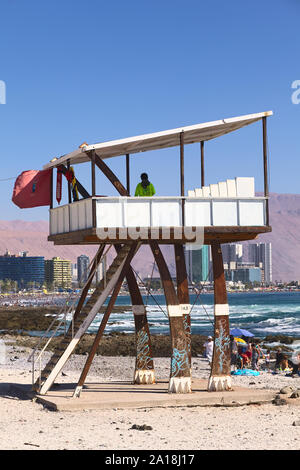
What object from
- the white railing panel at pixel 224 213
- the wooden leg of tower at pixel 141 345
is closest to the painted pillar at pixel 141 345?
the wooden leg of tower at pixel 141 345

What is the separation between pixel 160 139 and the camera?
2281 centimetres

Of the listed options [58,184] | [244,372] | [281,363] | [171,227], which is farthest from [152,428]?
[281,363]

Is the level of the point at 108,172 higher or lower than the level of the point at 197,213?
higher

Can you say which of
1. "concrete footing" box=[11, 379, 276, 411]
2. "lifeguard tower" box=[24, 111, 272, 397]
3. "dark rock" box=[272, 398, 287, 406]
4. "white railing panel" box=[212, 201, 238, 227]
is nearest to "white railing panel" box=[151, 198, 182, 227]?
"lifeguard tower" box=[24, 111, 272, 397]

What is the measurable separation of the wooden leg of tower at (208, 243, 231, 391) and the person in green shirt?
247cm

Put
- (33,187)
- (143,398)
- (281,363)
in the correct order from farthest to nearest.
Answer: (281,363)
(33,187)
(143,398)

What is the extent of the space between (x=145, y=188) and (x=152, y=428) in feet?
24.3

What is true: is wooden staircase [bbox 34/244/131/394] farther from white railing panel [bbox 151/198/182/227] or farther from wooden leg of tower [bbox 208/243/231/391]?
wooden leg of tower [bbox 208/243/231/391]

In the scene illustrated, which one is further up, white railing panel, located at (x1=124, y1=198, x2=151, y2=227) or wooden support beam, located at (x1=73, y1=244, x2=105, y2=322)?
white railing panel, located at (x1=124, y1=198, x2=151, y2=227)

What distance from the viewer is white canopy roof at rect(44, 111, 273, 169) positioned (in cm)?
2198

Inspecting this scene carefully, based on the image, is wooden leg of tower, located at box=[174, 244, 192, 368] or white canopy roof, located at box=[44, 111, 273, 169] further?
wooden leg of tower, located at box=[174, 244, 192, 368]

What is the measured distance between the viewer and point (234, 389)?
76.6ft

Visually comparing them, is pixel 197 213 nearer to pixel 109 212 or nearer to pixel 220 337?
pixel 109 212
